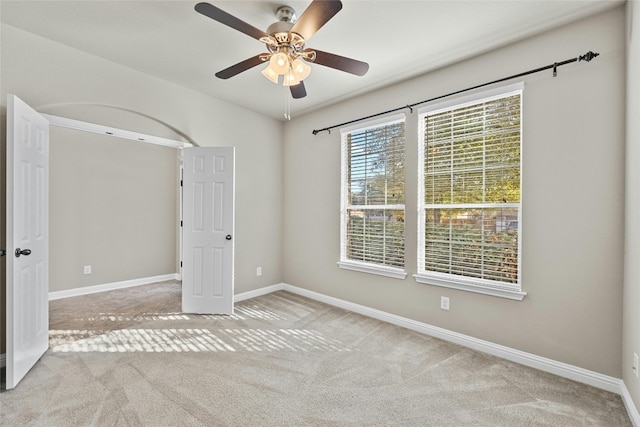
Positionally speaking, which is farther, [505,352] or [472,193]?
[472,193]

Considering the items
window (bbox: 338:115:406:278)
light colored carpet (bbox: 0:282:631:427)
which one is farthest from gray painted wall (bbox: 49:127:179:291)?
window (bbox: 338:115:406:278)

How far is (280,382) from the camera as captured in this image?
2.21 m

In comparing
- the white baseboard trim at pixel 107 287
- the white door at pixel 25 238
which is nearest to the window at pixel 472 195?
the white door at pixel 25 238

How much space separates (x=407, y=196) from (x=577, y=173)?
1453 millimetres

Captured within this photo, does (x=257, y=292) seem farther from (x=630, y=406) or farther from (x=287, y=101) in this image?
(x=630, y=406)

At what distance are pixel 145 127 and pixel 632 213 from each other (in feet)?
15.0

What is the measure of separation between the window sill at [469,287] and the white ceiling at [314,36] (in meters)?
2.02

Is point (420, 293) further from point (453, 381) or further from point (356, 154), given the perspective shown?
point (356, 154)

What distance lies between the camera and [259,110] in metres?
4.36

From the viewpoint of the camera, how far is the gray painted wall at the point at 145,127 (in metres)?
2.59

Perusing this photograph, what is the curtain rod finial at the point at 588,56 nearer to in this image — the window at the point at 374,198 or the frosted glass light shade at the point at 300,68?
the window at the point at 374,198

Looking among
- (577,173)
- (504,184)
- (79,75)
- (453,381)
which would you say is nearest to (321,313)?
(453,381)

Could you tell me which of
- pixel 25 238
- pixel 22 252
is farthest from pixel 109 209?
pixel 22 252

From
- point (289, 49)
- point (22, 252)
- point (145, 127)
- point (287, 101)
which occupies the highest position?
point (287, 101)
